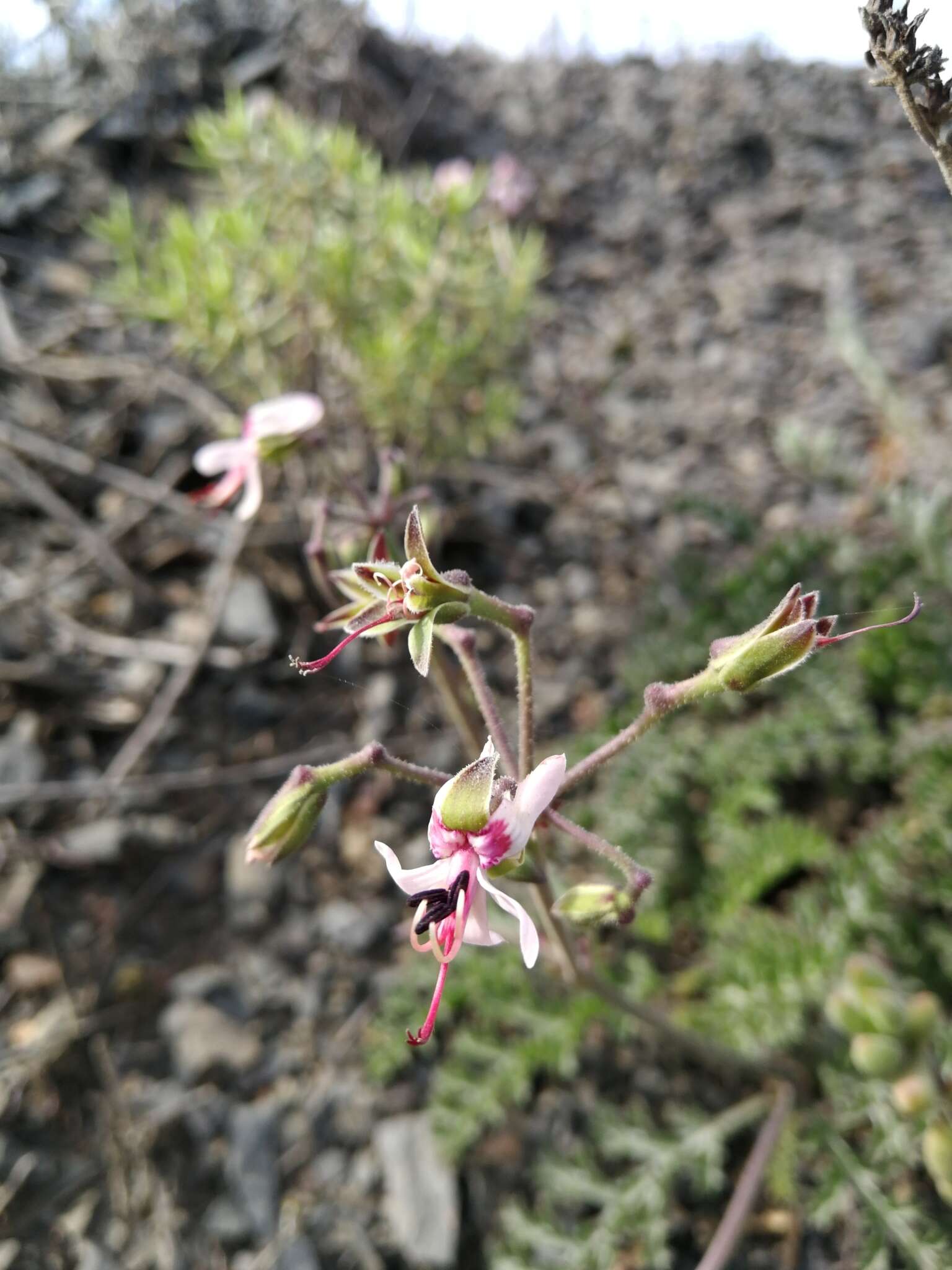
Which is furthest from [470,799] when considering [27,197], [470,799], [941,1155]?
[27,197]

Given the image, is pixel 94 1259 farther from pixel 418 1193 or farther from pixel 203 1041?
pixel 418 1193

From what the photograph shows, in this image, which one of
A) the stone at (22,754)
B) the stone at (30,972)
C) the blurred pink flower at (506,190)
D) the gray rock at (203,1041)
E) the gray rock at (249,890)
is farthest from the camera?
the blurred pink flower at (506,190)

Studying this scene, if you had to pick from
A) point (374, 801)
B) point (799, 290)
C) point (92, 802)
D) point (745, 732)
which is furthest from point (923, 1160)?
point (799, 290)

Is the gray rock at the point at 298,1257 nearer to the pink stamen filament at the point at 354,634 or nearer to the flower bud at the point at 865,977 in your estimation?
the flower bud at the point at 865,977

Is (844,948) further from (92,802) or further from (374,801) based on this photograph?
(92,802)

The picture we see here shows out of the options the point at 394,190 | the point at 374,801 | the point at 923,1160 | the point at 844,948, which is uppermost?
the point at 394,190

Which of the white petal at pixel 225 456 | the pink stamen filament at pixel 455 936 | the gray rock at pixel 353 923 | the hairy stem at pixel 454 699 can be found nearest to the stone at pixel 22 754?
the gray rock at pixel 353 923

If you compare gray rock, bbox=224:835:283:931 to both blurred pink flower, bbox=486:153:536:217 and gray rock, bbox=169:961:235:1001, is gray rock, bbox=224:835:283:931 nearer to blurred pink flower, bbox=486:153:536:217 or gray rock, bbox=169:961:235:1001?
gray rock, bbox=169:961:235:1001

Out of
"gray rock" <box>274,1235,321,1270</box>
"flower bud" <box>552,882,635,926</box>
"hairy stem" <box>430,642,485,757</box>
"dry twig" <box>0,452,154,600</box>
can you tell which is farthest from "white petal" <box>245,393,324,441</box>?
"gray rock" <box>274,1235,321,1270</box>
